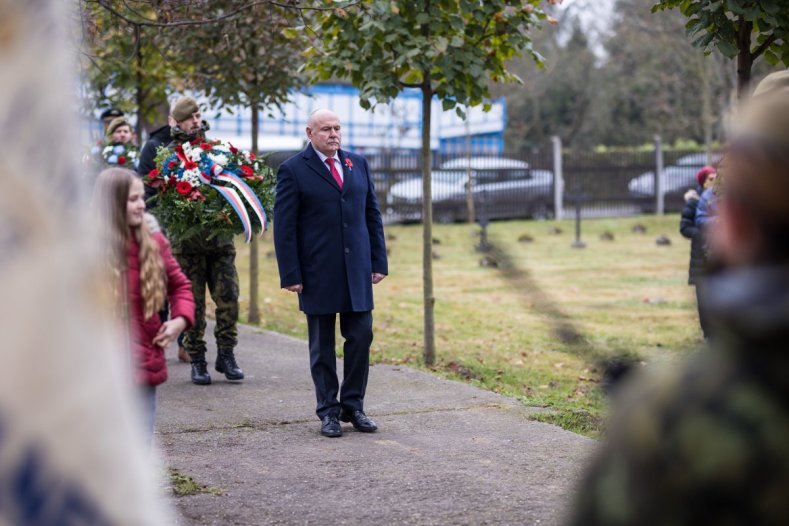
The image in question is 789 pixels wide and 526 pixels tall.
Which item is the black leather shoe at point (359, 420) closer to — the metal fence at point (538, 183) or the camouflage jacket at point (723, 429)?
the camouflage jacket at point (723, 429)

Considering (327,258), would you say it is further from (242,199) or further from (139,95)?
(139,95)

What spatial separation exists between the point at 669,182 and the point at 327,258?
103 ft

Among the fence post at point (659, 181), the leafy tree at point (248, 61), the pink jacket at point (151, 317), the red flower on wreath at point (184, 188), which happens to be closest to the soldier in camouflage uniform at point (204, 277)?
the red flower on wreath at point (184, 188)

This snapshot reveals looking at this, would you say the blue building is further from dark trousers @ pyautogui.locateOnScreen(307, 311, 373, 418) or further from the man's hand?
the man's hand

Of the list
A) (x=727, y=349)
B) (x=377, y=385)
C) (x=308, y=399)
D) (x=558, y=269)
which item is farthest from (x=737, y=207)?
(x=558, y=269)

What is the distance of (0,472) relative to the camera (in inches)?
66.0

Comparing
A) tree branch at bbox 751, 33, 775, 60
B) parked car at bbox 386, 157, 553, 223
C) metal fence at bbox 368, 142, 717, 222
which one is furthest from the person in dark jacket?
parked car at bbox 386, 157, 553, 223

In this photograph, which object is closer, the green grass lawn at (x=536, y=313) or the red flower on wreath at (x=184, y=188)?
the green grass lawn at (x=536, y=313)

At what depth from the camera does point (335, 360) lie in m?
7.33

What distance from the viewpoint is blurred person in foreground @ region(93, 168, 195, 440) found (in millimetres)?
4750

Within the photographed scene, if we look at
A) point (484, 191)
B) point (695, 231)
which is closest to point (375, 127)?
point (484, 191)

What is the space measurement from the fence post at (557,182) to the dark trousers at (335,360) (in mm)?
27806

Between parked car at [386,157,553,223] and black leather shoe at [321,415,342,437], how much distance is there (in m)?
24.0

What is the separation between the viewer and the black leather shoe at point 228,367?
9.08 metres
